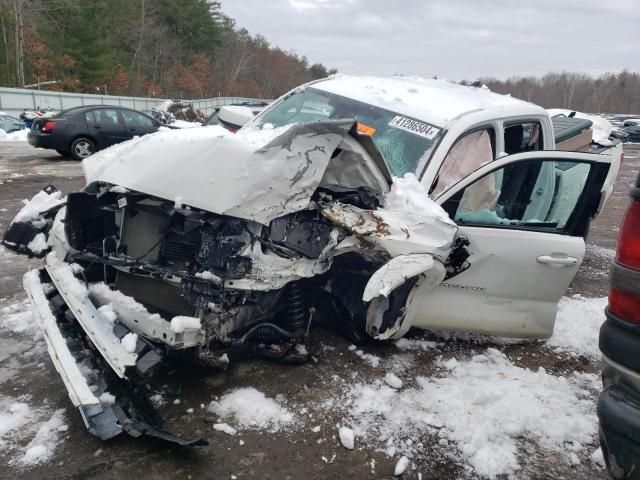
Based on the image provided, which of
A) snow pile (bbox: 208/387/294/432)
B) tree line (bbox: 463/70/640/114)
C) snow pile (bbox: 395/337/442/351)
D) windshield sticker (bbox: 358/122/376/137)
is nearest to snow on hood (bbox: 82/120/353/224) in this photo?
windshield sticker (bbox: 358/122/376/137)

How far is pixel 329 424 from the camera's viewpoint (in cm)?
284

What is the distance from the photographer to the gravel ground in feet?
8.03

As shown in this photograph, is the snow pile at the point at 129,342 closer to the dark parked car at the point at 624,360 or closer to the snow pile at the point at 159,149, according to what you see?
the snow pile at the point at 159,149

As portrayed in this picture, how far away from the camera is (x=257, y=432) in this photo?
8.97 ft

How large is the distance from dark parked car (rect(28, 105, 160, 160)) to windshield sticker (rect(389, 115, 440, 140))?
10.6 m

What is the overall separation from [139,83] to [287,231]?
46363 millimetres

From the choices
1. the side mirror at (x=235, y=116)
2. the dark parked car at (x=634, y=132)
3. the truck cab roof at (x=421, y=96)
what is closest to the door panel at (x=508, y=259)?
the truck cab roof at (x=421, y=96)

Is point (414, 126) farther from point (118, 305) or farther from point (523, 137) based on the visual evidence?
point (118, 305)

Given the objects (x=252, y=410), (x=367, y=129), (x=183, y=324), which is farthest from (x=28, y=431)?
(x=367, y=129)

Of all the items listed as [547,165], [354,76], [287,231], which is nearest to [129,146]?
[287,231]

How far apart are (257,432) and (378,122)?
2395 millimetres

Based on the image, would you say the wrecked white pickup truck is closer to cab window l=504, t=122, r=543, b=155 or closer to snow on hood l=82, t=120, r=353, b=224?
snow on hood l=82, t=120, r=353, b=224

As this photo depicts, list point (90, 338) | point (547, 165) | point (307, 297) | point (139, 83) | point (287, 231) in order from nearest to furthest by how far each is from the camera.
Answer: point (90, 338) < point (287, 231) < point (307, 297) < point (547, 165) < point (139, 83)

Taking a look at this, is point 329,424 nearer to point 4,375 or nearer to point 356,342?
point 356,342
